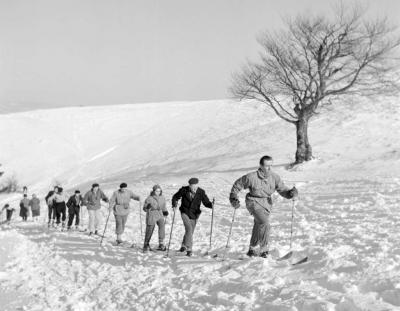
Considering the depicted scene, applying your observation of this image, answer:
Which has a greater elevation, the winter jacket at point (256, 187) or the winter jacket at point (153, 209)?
the winter jacket at point (256, 187)

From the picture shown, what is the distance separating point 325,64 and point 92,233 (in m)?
16.3

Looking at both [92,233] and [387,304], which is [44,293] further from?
[92,233]

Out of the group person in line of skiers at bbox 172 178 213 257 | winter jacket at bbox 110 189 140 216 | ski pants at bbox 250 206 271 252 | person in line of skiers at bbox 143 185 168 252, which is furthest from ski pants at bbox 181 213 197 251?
winter jacket at bbox 110 189 140 216

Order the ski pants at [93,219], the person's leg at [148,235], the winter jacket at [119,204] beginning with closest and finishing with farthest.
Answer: the person's leg at [148,235] < the winter jacket at [119,204] < the ski pants at [93,219]

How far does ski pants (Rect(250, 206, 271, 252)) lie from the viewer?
31.8 ft

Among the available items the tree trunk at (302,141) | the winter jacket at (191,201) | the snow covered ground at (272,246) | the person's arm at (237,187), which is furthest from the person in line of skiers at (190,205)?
the tree trunk at (302,141)

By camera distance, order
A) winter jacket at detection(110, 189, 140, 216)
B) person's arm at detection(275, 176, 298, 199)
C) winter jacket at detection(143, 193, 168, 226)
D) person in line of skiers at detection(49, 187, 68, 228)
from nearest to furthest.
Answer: person's arm at detection(275, 176, 298, 199) < winter jacket at detection(143, 193, 168, 226) < winter jacket at detection(110, 189, 140, 216) < person in line of skiers at detection(49, 187, 68, 228)

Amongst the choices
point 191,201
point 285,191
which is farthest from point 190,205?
point 285,191

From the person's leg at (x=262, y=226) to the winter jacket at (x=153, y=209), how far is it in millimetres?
3535

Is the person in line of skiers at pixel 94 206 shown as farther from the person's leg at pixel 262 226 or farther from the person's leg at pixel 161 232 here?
the person's leg at pixel 262 226

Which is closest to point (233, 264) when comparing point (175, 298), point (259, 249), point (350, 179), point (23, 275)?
point (259, 249)

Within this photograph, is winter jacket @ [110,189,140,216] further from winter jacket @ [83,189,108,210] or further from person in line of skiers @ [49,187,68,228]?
person in line of skiers @ [49,187,68,228]

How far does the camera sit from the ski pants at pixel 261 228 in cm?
969

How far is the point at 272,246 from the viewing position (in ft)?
39.1
